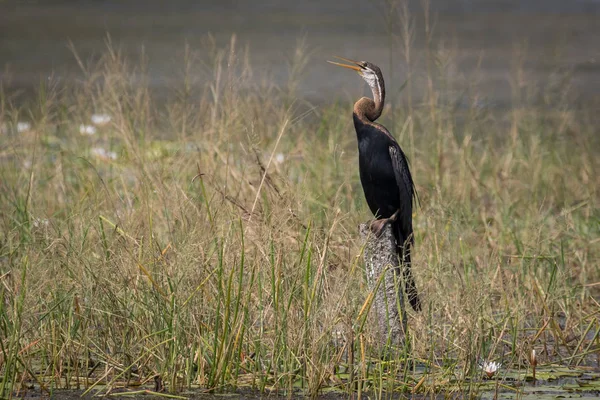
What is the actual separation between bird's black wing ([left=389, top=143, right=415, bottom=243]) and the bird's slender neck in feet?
0.64

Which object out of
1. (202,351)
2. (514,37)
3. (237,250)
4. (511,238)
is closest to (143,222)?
(237,250)

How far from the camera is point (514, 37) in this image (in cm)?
1811

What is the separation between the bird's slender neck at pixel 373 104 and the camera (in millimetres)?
4895

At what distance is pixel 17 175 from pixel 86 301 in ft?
8.78

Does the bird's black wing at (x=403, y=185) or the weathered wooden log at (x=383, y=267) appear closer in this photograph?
the weathered wooden log at (x=383, y=267)

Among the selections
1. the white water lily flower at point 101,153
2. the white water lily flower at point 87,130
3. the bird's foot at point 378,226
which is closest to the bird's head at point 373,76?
the bird's foot at point 378,226

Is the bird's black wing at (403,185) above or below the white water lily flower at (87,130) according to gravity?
above

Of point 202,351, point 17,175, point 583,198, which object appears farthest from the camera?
point 583,198

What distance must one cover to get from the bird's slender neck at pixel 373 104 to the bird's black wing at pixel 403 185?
0.19 meters

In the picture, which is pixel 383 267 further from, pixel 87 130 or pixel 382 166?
pixel 87 130

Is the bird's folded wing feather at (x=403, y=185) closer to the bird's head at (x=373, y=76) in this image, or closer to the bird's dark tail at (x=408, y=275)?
the bird's dark tail at (x=408, y=275)

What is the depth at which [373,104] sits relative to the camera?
494cm

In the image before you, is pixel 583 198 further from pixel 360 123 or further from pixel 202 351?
pixel 202 351

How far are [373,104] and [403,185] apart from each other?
1.33ft
